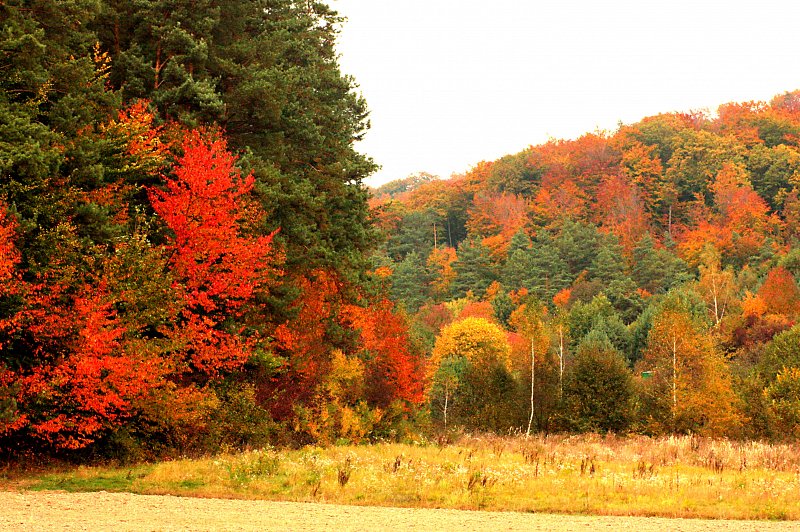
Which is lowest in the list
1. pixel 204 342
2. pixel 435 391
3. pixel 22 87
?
pixel 435 391

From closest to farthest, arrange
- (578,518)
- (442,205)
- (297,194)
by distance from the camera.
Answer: (578,518)
(297,194)
(442,205)

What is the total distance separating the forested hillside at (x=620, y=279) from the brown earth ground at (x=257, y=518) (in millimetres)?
25256

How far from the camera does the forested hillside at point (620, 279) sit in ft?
161

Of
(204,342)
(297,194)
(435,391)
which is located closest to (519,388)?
(435,391)

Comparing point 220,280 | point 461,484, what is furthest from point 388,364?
point 461,484

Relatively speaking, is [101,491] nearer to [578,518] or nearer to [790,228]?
[578,518]

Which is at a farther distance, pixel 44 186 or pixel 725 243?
pixel 725 243

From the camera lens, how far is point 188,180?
2452cm

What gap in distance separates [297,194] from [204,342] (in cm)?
697

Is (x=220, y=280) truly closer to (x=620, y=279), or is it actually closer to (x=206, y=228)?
(x=206, y=228)

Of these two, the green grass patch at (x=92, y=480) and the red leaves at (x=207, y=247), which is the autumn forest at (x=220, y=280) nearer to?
the red leaves at (x=207, y=247)

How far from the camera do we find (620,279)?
95.2m

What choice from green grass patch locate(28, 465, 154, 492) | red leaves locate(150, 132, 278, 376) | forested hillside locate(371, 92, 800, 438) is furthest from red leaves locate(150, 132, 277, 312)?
forested hillside locate(371, 92, 800, 438)

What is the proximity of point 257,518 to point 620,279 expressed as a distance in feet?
282
